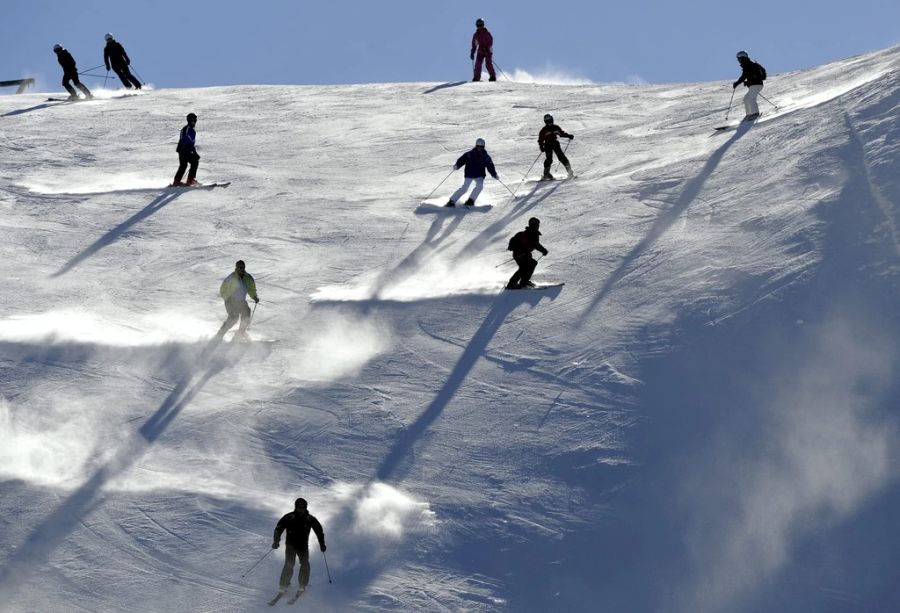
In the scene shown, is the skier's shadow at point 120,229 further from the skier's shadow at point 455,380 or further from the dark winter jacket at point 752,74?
the dark winter jacket at point 752,74

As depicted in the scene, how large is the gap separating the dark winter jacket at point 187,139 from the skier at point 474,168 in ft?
16.8

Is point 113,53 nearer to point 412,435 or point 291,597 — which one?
point 412,435

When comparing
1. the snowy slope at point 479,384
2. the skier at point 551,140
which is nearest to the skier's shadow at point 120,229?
the snowy slope at point 479,384

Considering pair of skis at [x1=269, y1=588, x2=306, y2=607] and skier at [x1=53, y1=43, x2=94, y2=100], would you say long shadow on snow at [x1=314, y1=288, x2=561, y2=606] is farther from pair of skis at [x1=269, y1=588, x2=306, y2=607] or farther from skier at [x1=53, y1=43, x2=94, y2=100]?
skier at [x1=53, y1=43, x2=94, y2=100]

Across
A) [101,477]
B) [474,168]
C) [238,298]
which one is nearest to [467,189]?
[474,168]

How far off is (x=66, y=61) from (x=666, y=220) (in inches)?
722

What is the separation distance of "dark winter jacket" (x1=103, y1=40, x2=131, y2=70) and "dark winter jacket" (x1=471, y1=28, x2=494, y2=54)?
940cm

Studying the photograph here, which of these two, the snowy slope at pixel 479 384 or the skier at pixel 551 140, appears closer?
the snowy slope at pixel 479 384

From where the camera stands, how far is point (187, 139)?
24484mm

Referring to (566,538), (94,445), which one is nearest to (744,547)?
(566,538)

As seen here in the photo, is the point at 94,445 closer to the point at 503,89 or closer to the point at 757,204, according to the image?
the point at 757,204

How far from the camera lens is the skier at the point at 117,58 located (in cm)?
3372

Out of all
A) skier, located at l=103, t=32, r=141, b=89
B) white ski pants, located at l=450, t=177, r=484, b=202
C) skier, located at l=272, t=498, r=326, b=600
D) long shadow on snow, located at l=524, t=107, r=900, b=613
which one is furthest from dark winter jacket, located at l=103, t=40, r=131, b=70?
skier, located at l=272, t=498, r=326, b=600

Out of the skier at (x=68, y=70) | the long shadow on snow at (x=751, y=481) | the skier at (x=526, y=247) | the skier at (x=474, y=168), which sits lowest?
the long shadow on snow at (x=751, y=481)
